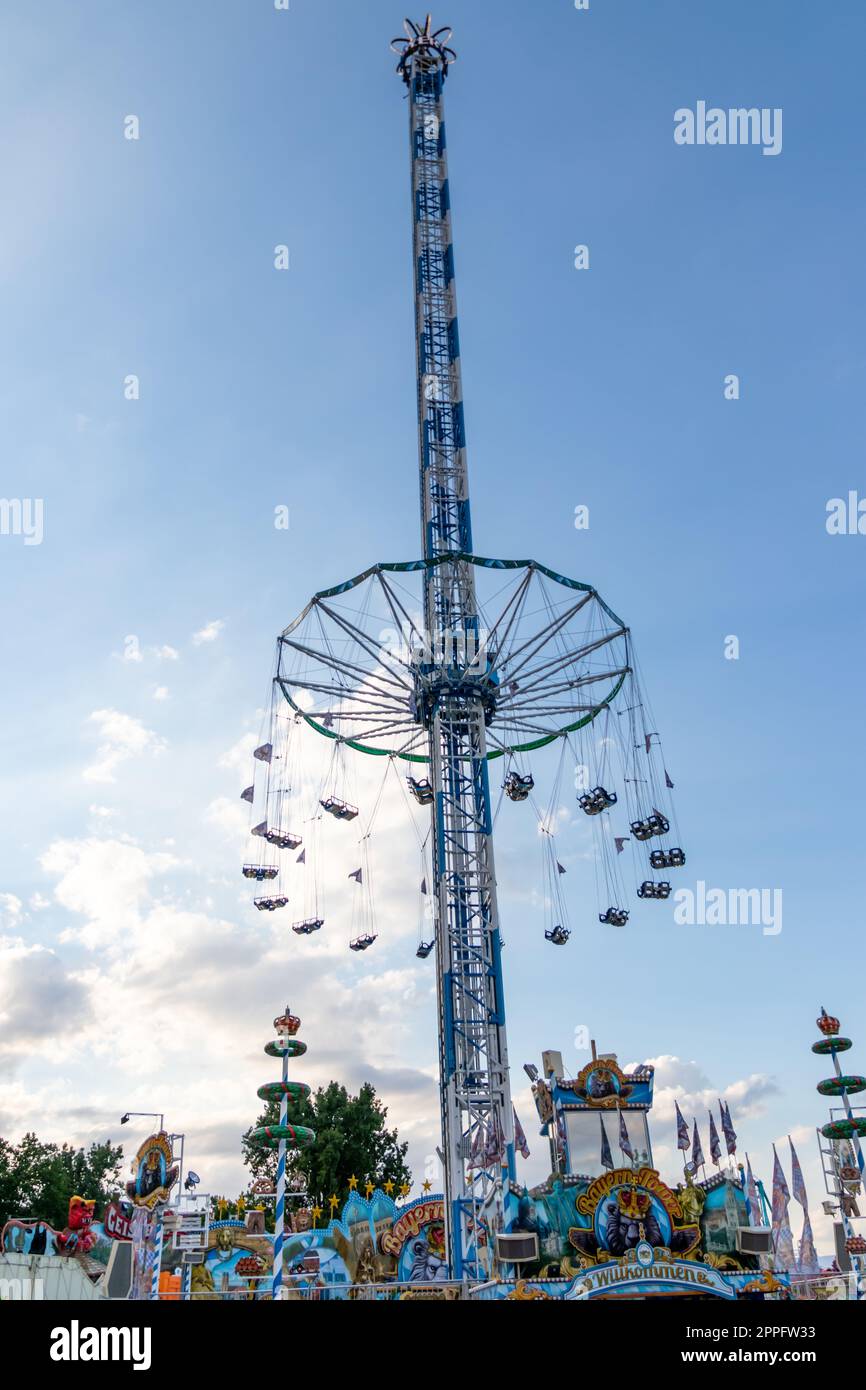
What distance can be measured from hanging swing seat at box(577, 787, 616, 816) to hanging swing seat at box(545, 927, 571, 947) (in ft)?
16.3

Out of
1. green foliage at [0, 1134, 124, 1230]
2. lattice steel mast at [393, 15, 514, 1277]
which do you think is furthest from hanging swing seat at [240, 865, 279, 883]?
green foliage at [0, 1134, 124, 1230]

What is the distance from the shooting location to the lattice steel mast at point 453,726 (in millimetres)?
30656

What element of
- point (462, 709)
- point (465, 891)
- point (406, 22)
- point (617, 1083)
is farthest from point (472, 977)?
point (406, 22)

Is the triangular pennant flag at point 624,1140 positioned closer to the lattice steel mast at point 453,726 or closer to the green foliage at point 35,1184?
the lattice steel mast at point 453,726

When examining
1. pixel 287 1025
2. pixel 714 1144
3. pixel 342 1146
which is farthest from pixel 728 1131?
pixel 342 1146

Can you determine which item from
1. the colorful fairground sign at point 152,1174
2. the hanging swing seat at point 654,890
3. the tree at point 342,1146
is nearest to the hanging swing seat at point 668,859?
the hanging swing seat at point 654,890

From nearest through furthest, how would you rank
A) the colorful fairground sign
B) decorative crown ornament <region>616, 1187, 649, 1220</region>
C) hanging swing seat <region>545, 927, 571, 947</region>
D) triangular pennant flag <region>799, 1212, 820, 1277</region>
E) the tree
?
decorative crown ornament <region>616, 1187, 649, 1220</region> < the colorful fairground sign < triangular pennant flag <region>799, 1212, 820, 1277</region> < hanging swing seat <region>545, 927, 571, 947</region> < the tree

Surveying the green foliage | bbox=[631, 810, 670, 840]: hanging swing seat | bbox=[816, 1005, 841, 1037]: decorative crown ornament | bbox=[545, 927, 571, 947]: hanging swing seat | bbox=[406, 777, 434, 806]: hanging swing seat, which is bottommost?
the green foliage

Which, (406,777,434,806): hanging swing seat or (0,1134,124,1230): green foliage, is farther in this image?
(0,1134,124,1230): green foliage

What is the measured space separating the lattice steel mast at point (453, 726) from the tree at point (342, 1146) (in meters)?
25.8

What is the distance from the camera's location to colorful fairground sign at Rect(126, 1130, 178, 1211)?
88.0ft

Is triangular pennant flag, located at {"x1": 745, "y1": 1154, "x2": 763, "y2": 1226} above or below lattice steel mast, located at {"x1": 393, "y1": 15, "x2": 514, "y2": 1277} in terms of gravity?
below

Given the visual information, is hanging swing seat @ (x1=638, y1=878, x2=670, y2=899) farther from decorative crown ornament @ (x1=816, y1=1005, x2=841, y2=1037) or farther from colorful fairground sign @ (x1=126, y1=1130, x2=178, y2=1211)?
colorful fairground sign @ (x1=126, y1=1130, x2=178, y2=1211)

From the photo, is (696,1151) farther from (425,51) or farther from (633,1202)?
(425,51)
